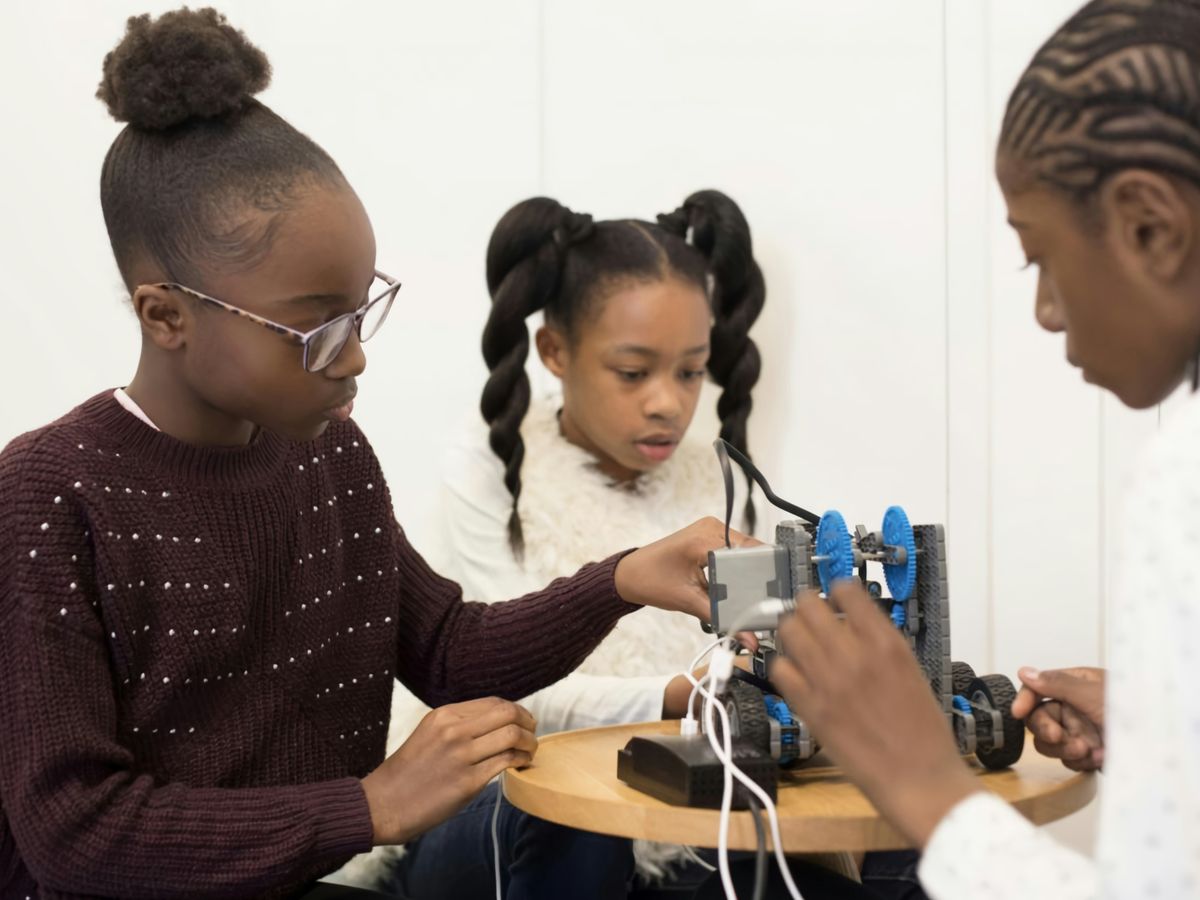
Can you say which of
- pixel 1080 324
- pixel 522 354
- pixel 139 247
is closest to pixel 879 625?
pixel 1080 324

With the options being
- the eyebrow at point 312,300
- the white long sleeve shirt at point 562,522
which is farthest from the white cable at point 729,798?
the white long sleeve shirt at point 562,522

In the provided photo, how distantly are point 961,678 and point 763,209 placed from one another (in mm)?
1186

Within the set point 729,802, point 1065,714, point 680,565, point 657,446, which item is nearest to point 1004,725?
point 1065,714

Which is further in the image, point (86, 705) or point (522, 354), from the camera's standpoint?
point (522, 354)

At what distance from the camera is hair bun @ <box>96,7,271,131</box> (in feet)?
4.06

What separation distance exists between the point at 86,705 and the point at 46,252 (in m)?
1.48

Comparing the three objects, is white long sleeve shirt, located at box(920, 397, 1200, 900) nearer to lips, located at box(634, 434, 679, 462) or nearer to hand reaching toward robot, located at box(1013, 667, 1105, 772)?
hand reaching toward robot, located at box(1013, 667, 1105, 772)

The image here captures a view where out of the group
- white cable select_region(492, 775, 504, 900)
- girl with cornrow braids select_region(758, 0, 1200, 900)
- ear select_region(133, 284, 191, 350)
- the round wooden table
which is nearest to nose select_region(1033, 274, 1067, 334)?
girl with cornrow braids select_region(758, 0, 1200, 900)

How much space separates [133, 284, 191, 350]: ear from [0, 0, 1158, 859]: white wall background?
1095 millimetres

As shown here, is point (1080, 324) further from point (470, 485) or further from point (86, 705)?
point (470, 485)

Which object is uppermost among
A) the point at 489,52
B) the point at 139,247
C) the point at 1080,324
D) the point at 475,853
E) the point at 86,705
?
the point at 489,52

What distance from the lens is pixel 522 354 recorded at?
213 centimetres

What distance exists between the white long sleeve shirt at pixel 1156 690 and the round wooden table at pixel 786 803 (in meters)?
0.27

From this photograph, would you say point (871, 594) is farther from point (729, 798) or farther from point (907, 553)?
point (729, 798)
